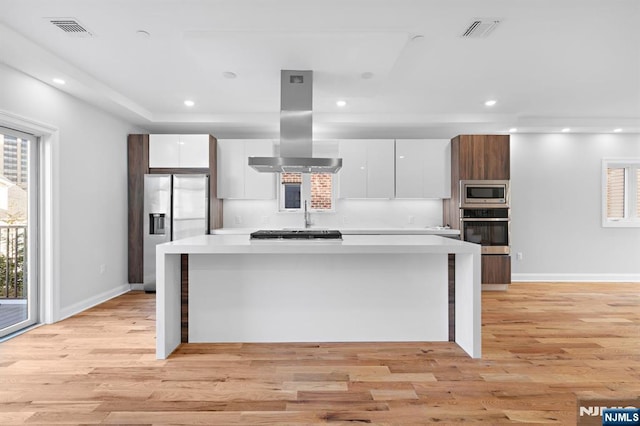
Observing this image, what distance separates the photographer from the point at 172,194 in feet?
16.4

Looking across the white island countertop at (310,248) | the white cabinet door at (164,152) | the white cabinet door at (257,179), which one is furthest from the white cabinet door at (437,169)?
the white cabinet door at (164,152)

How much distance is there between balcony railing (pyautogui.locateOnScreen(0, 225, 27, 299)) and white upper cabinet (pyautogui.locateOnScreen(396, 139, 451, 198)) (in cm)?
459

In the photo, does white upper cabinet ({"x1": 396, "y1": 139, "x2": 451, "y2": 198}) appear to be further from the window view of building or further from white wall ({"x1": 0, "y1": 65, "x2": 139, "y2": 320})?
white wall ({"x1": 0, "y1": 65, "x2": 139, "y2": 320})

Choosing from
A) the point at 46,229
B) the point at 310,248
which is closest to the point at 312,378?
the point at 310,248

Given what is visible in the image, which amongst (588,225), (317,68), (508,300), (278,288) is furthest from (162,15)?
(588,225)

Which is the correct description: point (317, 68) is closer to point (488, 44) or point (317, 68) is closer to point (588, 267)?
point (488, 44)

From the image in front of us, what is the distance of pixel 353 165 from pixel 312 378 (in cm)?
356

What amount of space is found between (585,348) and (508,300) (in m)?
1.66

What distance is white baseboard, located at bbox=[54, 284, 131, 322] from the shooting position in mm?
3829

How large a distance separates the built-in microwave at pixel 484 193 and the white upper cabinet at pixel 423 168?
321mm

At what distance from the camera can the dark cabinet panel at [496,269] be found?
16.8 ft

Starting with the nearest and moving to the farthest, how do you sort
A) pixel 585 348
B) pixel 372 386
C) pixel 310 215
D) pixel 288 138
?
1. pixel 372 386
2. pixel 585 348
3. pixel 288 138
4. pixel 310 215

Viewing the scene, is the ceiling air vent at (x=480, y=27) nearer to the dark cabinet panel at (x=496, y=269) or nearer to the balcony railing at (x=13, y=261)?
the dark cabinet panel at (x=496, y=269)

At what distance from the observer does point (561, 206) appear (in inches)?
227
